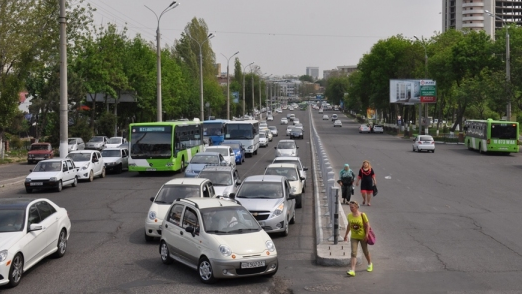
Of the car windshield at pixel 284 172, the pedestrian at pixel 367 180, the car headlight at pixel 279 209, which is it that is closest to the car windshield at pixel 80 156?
the car windshield at pixel 284 172

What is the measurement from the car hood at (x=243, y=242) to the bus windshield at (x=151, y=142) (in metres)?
22.4

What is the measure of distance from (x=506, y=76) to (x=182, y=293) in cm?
→ 5408

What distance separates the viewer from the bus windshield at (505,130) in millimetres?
51506

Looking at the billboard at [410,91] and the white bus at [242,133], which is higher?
the billboard at [410,91]

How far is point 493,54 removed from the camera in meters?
73.8

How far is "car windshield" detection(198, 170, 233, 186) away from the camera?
22578mm

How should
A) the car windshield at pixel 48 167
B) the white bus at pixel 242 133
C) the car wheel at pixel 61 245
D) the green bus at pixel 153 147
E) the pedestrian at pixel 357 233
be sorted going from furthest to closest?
the white bus at pixel 242 133 → the green bus at pixel 153 147 → the car windshield at pixel 48 167 → the car wheel at pixel 61 245 → the pedestrian at pixel 357 233

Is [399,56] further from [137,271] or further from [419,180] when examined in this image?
[137,271]

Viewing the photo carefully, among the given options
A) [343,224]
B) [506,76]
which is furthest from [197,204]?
[506,76]

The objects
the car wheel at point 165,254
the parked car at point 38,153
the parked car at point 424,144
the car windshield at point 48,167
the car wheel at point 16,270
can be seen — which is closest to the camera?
the car wheel at point 16,270

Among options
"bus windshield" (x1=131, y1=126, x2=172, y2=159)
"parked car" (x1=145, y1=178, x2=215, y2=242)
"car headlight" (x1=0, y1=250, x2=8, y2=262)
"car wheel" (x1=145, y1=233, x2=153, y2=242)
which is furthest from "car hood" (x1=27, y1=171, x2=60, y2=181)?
"car headlight" (x1=0, y1=250, x2=8, y2=262)

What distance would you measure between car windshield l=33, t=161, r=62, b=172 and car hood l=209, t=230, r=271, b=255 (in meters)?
18.4

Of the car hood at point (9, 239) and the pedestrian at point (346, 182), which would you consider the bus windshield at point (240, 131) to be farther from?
the car hood at point (9, 239)

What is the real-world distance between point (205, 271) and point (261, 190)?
671 centimetres
